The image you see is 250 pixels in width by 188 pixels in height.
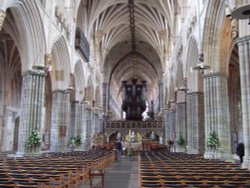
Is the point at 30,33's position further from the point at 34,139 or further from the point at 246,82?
the point at 246,82

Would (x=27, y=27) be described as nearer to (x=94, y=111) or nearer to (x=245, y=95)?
(x=245, y=95)

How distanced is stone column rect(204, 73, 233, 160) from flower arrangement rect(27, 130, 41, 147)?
371 inches

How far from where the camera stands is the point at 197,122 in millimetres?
21016

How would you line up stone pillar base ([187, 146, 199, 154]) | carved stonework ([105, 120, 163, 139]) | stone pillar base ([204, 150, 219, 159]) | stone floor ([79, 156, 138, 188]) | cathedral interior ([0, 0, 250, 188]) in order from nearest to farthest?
stone floor ([79, 156, 138, 188])
stone pillar base ([204, 150, 219, 159])
cathedral interior ([0, 0, 250, 188])
stone pillar base ([187, 146, 199, 154])
carved stonework ([105, 120, 163, 139])

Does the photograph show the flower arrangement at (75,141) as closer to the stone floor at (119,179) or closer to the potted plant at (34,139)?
the potted plant at (34,139)

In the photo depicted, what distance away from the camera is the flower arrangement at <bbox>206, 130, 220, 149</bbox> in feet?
50.0

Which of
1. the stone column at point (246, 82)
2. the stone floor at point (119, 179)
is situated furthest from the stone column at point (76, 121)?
the stone column at point (246, 82)

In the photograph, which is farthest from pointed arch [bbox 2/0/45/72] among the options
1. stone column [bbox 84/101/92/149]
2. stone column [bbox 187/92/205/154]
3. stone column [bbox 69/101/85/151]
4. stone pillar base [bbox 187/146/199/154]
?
stone column [bbox 84/101/92/149]

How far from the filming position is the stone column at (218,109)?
51.5ft

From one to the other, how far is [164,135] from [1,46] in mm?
25175

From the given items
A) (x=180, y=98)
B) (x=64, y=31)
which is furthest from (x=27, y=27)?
(x=180, y=98)

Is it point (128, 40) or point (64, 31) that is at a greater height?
point (128, 40)

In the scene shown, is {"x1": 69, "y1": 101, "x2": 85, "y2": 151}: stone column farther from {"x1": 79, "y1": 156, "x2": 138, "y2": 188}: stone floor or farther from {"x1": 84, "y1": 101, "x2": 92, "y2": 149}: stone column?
{"x1": 79, "y1": 156, "x2": 138, "y2": 188}: stone floor

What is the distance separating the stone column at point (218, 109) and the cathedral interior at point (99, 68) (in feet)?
0.18
